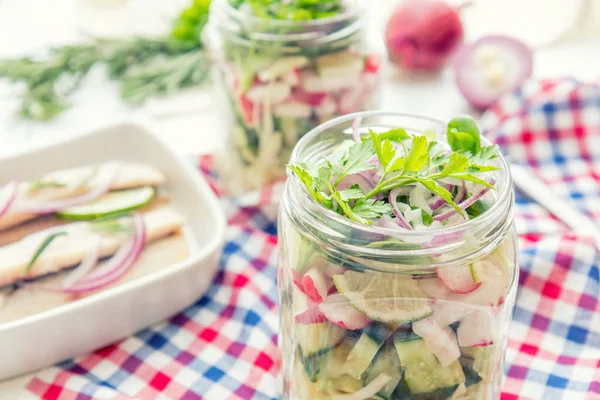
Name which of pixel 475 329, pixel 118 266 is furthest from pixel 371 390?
pixel 118 266

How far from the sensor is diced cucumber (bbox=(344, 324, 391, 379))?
0.87 meters

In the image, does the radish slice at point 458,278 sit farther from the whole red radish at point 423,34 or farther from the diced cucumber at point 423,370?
the whole red radish at point 423,34

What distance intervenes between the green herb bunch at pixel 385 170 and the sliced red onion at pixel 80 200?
636 millimetres

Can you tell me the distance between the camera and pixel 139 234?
136 cm

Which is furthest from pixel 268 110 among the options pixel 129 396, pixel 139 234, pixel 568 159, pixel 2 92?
pixel 2 92

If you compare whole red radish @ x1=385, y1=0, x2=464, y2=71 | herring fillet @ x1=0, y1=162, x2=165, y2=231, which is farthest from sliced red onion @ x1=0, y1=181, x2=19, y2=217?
whole red radish @ x1=385, y1=0, x2=464, y2=71

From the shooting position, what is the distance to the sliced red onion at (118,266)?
50.2 inches

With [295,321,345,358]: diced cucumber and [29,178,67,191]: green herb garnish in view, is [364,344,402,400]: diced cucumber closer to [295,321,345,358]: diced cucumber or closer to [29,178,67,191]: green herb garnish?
[295,321,345,358]: diced cucumber

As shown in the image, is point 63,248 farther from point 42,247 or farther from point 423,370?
point 423,370

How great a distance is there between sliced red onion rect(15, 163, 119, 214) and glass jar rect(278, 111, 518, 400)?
2.02 feet

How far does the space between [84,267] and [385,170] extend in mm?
640

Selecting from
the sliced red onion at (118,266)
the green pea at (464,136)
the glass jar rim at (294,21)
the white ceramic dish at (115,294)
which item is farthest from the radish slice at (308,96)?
the green pea at (464,136)

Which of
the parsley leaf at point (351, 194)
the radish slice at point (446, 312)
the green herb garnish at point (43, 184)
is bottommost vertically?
the green herb garnish at point (43, 184)

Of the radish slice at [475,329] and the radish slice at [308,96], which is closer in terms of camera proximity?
the radish slice at [475,329]
